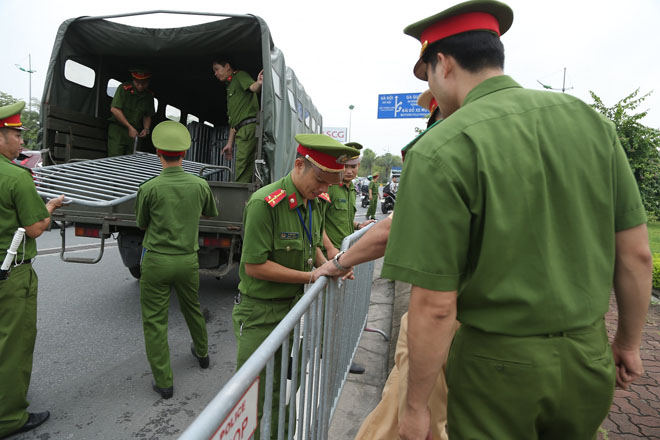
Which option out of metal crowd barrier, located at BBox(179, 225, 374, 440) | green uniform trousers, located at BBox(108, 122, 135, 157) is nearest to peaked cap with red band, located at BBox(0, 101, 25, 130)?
metal crowd barrier, located at BBox(179, 225, 374, 440)

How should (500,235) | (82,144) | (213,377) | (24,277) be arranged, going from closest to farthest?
(500,235) < (24,277) < (213,377) < (82,144)

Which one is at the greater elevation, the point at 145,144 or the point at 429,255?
the point at 145,144

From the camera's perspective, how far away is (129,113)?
239 inches

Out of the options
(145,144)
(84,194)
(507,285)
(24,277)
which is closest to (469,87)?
(507,285)

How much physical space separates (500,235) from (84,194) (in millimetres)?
3427

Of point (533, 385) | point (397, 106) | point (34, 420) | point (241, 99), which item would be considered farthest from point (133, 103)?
point (397, 106)

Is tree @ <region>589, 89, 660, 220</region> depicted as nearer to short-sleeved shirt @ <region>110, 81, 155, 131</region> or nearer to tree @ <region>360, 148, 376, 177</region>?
short-sleeved shirt @ <region>110, 81, 155, 131</region>

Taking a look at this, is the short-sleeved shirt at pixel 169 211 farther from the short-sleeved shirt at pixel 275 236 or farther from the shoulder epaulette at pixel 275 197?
the shoulder epaulette at pixel 275 197

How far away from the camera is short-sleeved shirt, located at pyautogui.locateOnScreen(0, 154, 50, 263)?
253 cm

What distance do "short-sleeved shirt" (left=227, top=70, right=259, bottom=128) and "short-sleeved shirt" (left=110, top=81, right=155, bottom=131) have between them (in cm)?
160

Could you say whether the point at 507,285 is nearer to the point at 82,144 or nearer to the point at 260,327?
the point at 260,327

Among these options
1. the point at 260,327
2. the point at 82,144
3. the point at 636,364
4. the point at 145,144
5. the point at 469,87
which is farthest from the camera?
the point at 145,144

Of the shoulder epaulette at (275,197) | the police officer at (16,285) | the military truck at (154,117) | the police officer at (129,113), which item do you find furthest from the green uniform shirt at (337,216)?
Result: the police officer at (129,113)

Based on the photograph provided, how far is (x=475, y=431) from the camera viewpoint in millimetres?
1182
